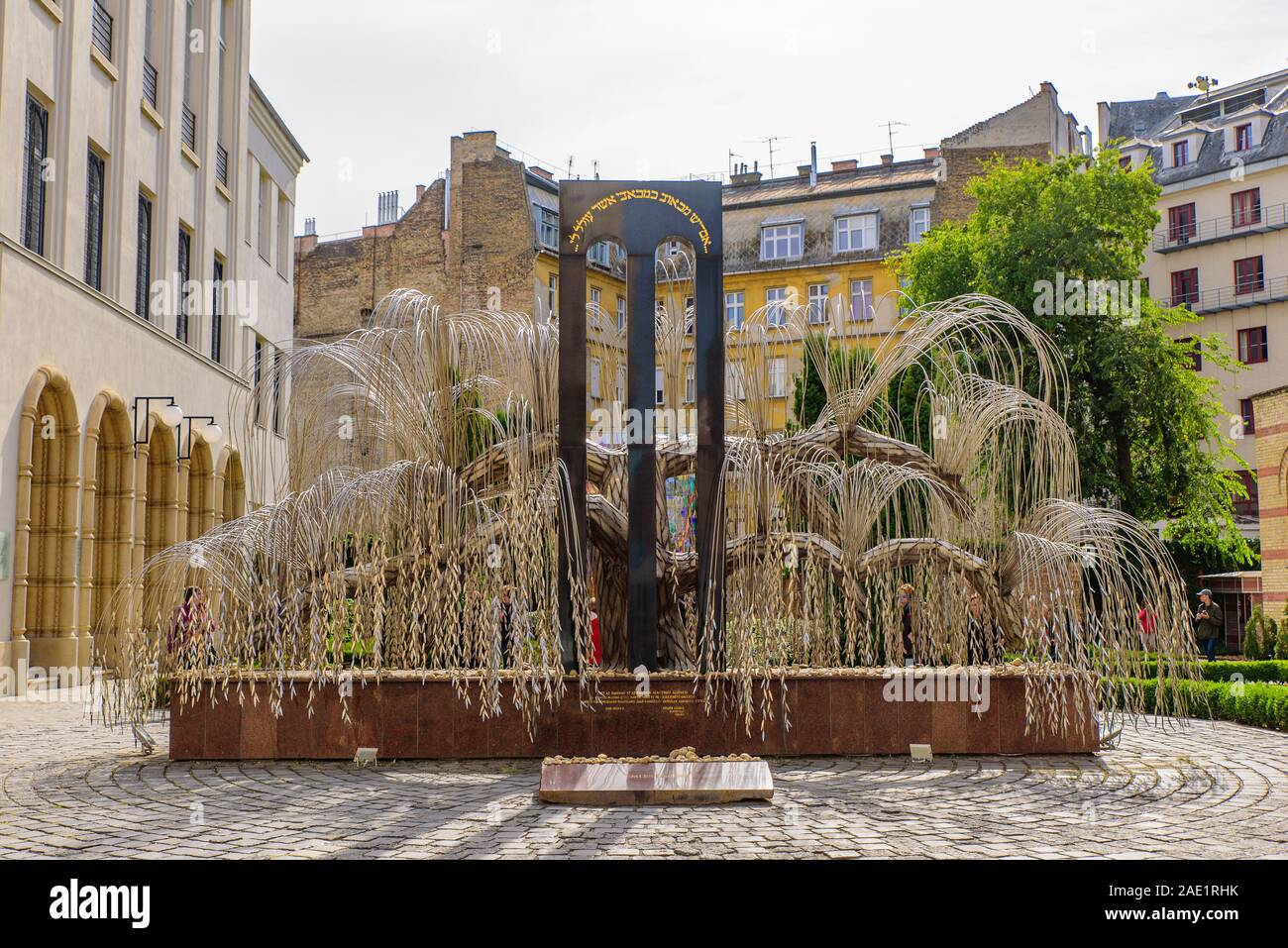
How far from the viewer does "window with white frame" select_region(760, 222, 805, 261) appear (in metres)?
53.5

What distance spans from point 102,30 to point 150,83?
110 inches

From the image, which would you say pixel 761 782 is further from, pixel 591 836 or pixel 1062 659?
pixel 1062 659

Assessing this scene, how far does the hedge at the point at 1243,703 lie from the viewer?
15.3 metres

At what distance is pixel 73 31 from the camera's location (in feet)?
70.5

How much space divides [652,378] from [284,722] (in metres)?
4.84

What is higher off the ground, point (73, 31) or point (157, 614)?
point (73, 31)

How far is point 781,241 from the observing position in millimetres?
53844

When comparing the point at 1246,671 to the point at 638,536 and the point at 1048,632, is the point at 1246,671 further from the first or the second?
the point at 638,536

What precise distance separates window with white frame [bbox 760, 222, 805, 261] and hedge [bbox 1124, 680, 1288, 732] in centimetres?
3828

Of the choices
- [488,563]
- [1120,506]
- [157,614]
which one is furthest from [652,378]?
[1120,506]

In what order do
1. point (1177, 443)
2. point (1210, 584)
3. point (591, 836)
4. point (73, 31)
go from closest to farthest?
point (591, 836)
point (73, 31)
point (1177, 443)
point (1210, 584)

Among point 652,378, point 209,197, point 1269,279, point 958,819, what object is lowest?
point 958,819

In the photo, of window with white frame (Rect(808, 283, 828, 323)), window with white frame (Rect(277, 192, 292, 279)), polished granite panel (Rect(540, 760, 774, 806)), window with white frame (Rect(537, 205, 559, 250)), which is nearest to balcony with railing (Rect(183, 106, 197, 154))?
window with white frame (Rect(277, 192, 292, 279))

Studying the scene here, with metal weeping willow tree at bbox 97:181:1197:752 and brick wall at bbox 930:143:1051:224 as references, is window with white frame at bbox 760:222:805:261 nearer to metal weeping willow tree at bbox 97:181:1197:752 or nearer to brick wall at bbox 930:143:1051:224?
brick wall at bbox 930:143:1051:224
